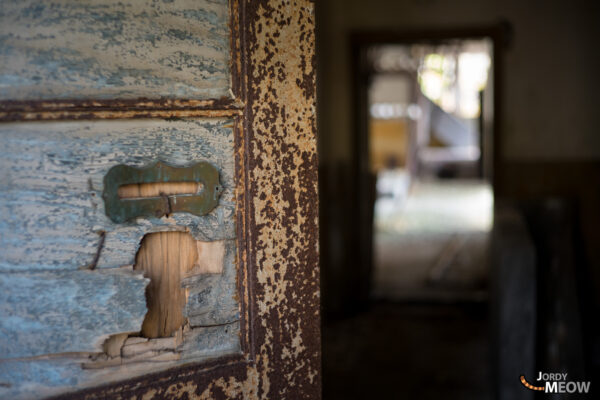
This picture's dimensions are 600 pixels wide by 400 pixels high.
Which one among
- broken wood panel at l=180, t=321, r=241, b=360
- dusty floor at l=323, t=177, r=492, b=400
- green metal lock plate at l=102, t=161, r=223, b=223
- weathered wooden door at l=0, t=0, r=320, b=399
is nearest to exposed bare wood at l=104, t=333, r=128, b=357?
weathered wooden door at l=0, t=0, r=320, b=399

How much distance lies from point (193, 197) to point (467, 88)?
797 inches

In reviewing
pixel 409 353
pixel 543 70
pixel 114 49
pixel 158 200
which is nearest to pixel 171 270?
pixel 158 200

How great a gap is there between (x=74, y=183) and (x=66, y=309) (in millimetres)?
245

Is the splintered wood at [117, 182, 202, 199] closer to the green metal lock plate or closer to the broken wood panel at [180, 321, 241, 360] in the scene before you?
the green metal lock plate

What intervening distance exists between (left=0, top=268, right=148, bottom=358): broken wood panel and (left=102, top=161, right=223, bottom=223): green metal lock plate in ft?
0.41

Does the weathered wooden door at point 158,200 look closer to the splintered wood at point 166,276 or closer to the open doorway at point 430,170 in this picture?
the splintered wood at point 166,276

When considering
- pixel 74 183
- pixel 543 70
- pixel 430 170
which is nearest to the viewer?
pixel 74 183

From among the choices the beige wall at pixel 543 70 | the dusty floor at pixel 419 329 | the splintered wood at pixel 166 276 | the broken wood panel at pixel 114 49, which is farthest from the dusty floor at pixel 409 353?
the broken wood panel at pixel 114 49

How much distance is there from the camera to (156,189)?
1167 mm

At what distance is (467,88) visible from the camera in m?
20.1

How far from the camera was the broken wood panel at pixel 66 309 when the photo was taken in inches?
41.7

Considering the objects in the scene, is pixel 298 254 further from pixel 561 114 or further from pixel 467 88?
pixel 467 88

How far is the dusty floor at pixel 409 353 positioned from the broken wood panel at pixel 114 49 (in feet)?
9.01

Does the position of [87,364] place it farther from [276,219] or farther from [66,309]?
[276,219]
